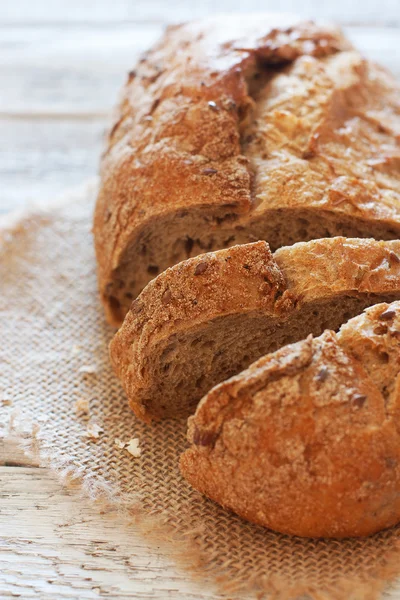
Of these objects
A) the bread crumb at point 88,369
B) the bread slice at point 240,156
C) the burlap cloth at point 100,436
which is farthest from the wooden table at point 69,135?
the bread slice at point 240,156

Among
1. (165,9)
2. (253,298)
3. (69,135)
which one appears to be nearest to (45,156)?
(69,135)

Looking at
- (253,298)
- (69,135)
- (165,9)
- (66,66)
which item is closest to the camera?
(253,298)

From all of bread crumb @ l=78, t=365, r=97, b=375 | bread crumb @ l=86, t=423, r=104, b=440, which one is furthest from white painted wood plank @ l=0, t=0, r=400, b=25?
bread crumb @ l=86, t=423, r=104, b=440

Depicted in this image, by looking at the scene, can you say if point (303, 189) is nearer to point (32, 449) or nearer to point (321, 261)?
point (321, 261)

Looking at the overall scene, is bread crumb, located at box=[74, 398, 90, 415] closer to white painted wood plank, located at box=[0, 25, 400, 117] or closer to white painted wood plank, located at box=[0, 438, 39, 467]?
white painted wood plank, located at box=[0, 438, 39, 467]

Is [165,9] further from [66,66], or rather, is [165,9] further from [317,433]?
[317,433]
